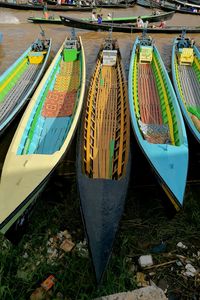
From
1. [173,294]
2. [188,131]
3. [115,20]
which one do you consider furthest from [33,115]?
[115,20]

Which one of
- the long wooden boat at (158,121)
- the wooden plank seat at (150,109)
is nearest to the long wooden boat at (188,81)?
the long wooden boat at (158,121)

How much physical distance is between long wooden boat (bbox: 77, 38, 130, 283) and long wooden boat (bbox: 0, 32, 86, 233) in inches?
23.5

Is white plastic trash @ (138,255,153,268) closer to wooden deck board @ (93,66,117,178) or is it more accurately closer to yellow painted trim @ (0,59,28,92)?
wooden deck board @ (93,66,117,178)

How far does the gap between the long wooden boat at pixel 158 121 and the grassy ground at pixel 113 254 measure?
0.60 meters

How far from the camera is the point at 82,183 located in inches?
251

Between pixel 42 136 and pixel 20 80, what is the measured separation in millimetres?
4667

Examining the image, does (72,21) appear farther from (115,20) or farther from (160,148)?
(160,148)

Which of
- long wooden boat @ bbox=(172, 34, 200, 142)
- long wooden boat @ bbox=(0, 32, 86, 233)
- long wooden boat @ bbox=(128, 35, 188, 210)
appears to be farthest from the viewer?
long wooden boat @ bbox=(172, 34, 200, 142)

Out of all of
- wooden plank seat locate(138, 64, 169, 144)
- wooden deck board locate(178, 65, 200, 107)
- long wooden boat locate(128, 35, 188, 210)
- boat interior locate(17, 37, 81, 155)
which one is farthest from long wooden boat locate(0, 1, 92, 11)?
wooden deck board locate(178, 65, 200, 107)

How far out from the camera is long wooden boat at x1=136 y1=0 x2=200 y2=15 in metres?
27.4

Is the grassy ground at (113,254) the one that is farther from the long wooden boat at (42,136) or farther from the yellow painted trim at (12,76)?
the yellow painted trim at (12,76)

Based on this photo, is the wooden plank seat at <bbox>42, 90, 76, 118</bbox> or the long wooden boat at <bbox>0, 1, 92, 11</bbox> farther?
the long wooden boat at <bbox>0, 1, 92, 11</bbox>

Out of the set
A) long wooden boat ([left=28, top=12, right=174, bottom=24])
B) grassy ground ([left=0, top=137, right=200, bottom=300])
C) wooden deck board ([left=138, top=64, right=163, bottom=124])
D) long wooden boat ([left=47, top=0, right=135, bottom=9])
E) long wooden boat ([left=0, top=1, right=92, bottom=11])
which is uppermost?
long wooden boat ([left=47, top=0, right=135, bottom=9])

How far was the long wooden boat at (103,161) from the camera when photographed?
18.3 ft
